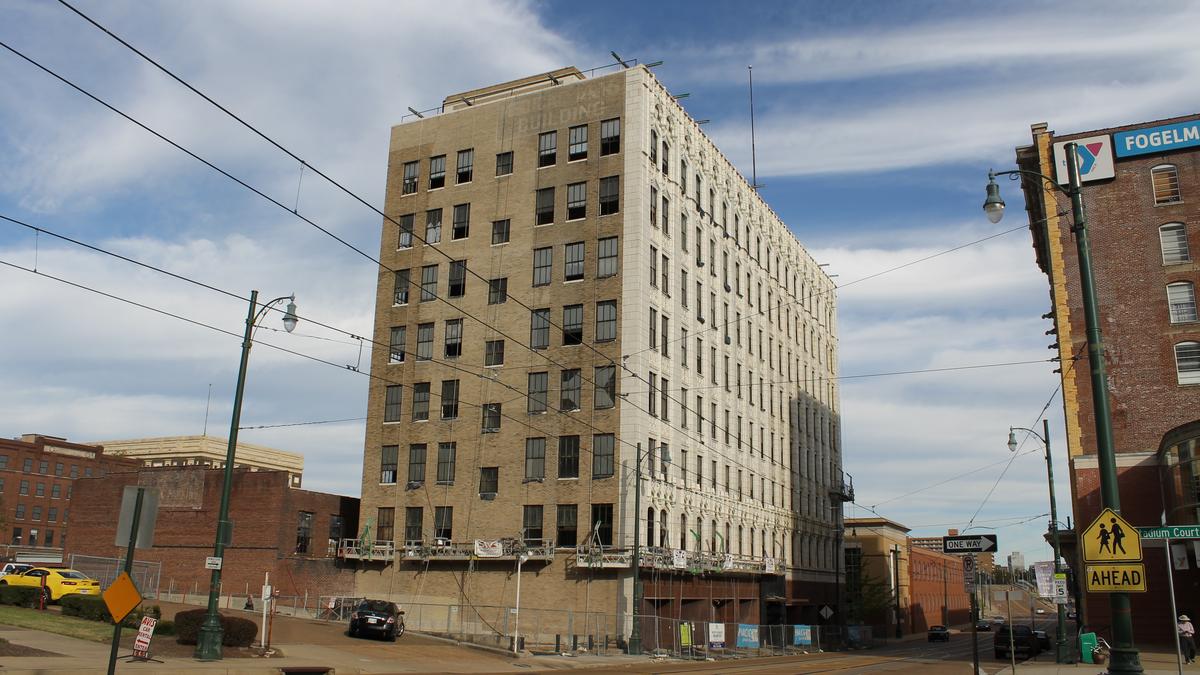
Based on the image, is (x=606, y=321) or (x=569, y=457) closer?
(x=569, y=457)

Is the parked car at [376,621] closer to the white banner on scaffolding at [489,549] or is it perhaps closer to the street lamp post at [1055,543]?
the white banner on scaffolding at [489,549]

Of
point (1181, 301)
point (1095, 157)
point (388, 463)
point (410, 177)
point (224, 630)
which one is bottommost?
point (224, 630)

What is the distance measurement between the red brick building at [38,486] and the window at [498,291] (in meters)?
72.3

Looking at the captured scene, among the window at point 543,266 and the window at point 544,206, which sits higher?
the window at point 544,206

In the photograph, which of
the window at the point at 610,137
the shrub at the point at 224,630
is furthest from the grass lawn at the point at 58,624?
the window at the point at 610,137

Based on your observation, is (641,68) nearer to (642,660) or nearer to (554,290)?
(554,290)

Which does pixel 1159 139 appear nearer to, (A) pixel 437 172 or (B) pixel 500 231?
(B) pixel 500 231

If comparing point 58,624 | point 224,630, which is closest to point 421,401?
point 58,624

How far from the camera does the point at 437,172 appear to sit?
62188 millimetres

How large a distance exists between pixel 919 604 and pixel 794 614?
55.2 m

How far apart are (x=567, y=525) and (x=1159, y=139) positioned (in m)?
37.8

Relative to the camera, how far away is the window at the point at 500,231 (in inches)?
2299

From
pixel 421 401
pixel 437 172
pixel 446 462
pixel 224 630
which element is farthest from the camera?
pixel 437 172

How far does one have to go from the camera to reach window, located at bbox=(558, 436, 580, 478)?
173 ft
